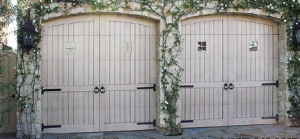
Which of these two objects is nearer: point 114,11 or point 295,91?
point 114,11

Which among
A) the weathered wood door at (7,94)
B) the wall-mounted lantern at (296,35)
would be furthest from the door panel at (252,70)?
the weathered wood door at (7,94)

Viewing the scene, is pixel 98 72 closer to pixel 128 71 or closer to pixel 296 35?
pixel 128 71

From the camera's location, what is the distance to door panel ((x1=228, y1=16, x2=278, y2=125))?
7191 mm

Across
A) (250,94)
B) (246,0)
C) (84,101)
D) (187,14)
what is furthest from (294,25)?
(84,101)

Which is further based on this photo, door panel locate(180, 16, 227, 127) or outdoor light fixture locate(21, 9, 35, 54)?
door panel locate(180, 16, 227, 127)

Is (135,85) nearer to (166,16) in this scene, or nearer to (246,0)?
(166,16)

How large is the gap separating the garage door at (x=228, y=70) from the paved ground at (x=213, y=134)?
0.30 metres

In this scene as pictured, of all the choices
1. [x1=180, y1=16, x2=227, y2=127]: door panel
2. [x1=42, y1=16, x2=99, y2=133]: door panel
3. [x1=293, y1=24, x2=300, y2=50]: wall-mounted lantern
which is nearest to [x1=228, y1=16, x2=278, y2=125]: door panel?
[x1=180, y1=16, x2=227, y2=127]: door panel

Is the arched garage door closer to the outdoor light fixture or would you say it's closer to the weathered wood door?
the outdoor light fixture

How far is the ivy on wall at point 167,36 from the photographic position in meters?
6.24

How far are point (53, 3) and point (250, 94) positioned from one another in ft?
13.8

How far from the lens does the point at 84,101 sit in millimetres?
6680

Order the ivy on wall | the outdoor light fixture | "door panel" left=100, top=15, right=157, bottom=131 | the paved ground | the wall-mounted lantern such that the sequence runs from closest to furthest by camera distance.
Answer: the outdoor light fixture → the ivy on wall → the paved ground → "door panel" left=100, top=15, right=157, bottom=131 → the wall-mounted lantern

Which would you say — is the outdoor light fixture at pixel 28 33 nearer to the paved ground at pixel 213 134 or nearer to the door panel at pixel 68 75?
the door panel at pixel 68 75
